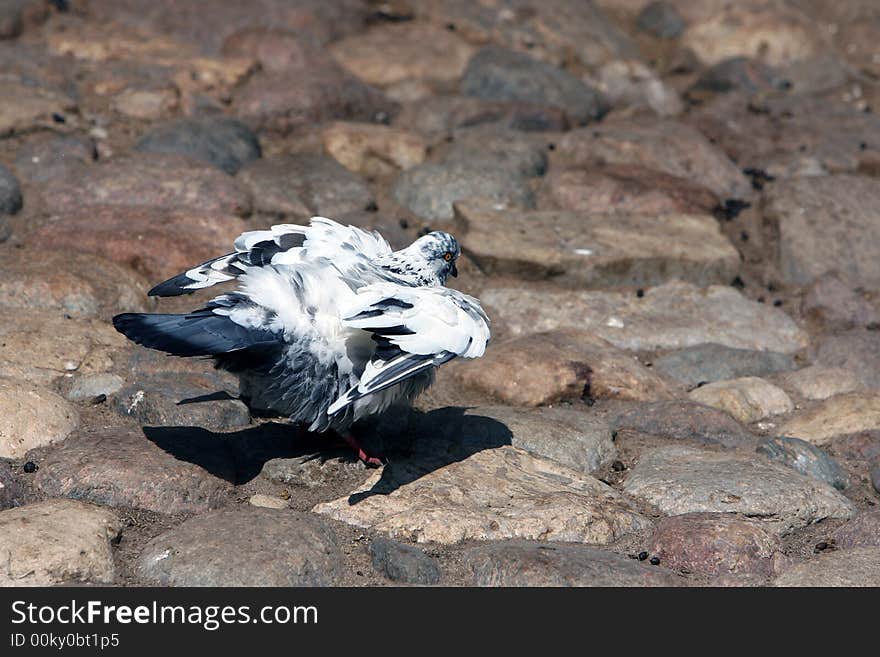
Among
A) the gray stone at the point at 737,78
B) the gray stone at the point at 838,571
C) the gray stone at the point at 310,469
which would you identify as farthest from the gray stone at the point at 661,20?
the gray stone at the point at 838,571

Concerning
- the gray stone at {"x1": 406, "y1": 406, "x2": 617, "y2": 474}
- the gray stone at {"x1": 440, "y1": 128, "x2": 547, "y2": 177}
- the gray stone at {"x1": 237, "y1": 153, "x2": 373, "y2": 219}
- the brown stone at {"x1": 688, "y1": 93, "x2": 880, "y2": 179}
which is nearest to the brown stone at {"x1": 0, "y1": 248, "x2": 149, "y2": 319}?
the gray stone at {"x1": 237, "y1": 153, "x2": 373, "y2": 219}

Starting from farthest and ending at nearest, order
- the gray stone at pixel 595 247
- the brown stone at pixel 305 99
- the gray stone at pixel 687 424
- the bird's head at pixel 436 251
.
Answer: the brown stone at pixel 305 99, the gray stone at pixel 595 247, the gray stone at pixel 687 424, the bird's head at pixel 436 251

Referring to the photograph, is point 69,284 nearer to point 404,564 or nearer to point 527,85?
point 404,564

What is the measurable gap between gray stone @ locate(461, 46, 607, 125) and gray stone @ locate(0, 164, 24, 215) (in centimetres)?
387

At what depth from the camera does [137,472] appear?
5.26m

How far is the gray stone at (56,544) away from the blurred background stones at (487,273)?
0.5 inches

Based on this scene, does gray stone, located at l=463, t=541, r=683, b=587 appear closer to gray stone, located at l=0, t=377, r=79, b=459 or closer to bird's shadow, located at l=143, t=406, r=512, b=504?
bird's shadow, located at l=143, t=406, r=512, b=504

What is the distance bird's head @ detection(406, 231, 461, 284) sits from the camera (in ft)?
19.8

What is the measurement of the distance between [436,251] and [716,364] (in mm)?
1951

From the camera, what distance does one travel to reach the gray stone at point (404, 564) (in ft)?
15.9

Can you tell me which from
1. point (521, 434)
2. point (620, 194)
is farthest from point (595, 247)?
point (521, 434)

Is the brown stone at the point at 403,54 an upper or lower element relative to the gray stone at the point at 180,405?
upper

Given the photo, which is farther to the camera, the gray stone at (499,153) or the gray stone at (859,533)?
the gray stone at (499,153)

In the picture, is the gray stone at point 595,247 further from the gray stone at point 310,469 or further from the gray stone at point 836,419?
the gray stone at point 310,469
